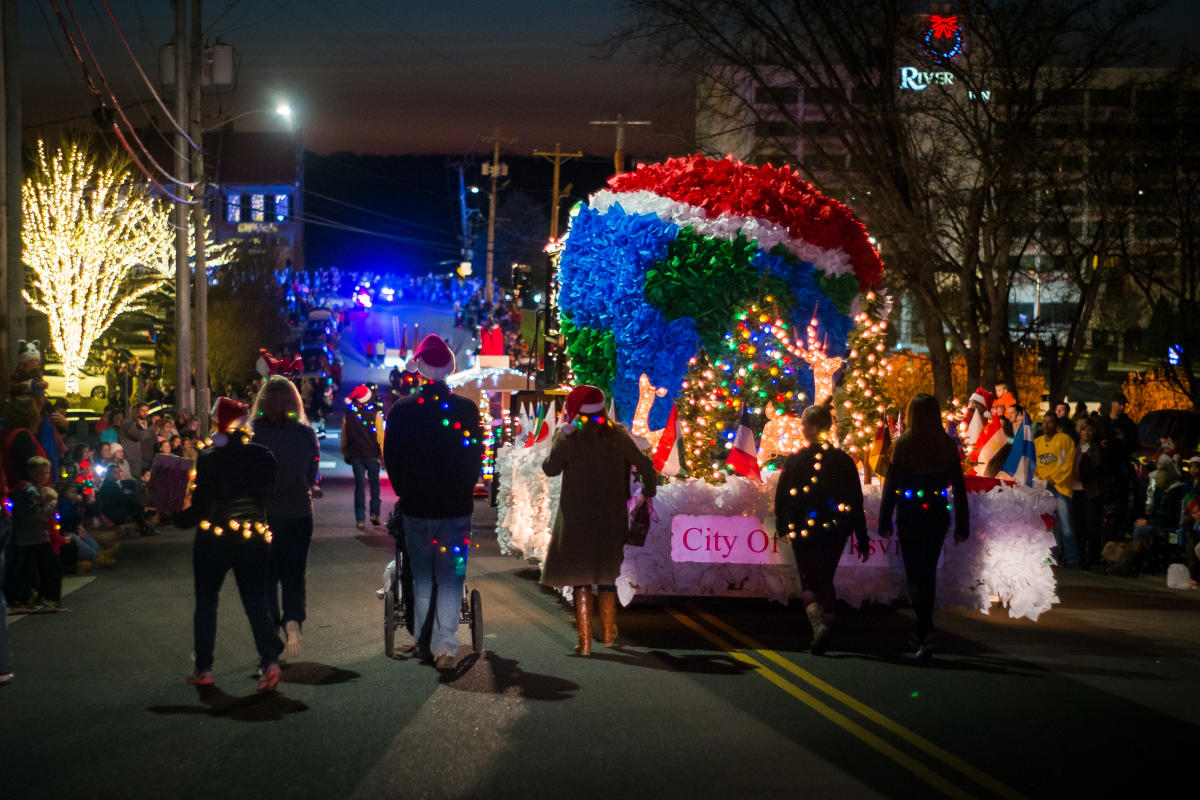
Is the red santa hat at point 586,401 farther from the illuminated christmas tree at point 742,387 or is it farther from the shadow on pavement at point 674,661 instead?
the illuminated christmas tree at point 742,387

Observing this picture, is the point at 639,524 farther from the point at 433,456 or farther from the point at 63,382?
the point at 63,382

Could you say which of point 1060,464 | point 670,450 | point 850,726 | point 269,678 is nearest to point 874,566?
point 670,450

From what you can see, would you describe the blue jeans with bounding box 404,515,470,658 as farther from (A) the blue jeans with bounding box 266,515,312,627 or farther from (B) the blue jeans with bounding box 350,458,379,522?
(B) the blue jeans with bounding box 350,458,379,522

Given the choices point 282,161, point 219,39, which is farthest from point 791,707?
point 282,161

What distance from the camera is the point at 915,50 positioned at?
2150cm

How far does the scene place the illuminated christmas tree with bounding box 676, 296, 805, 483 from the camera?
37.1 feet

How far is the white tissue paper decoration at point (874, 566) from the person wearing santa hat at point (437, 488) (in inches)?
78.5

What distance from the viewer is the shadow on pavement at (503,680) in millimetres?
7602

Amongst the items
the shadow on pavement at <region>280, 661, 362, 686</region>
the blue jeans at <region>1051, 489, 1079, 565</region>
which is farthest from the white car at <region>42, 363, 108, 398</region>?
the shadow on pavement at <region>280, 661, 362, 686</region>

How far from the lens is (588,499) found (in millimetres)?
8773

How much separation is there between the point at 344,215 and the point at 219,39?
7985 cm

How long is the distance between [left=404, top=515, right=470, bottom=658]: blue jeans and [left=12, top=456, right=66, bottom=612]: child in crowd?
3.20 meters

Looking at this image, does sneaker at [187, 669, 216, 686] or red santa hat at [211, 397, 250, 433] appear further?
sneaker at [187, 669, 216, 686]

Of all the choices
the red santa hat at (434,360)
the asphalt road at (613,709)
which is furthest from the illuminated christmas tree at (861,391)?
the red santa hat at (434,360)
